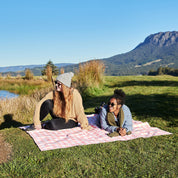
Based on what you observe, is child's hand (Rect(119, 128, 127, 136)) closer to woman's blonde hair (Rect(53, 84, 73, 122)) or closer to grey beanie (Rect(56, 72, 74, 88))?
woman's blonde hair (Rect(53, 84, 73, 122))

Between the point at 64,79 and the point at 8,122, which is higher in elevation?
Result: the point at 64,79

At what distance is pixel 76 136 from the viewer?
349 centimetres

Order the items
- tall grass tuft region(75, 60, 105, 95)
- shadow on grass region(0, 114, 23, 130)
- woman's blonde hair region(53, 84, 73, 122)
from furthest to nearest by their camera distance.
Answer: tall grass tuft region(75, 60, 105, 95) < shadow on grass region(0, 114, 23, 130) < woman's blonde hair region(53, 84, 73, 122)

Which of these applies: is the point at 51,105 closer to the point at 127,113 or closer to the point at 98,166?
the point at 127,113

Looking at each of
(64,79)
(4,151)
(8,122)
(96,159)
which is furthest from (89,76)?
(96,159)

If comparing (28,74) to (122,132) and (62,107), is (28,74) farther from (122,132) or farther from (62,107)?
(122,132)

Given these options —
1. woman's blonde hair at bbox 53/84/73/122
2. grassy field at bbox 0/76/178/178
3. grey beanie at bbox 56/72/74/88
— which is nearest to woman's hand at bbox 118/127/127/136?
grassy field at bbox 0/76/178/178

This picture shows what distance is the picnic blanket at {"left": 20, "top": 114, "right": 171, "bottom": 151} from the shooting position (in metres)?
3.13

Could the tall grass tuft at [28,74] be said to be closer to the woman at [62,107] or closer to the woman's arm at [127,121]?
the woman at [62,107]

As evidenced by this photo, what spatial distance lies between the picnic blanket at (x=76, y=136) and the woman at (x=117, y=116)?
0.36 ft

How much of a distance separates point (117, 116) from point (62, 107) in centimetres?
98

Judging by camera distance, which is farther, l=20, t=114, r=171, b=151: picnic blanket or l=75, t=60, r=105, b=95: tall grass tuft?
l=75, t=60, r=105, b=95: tall grass tuft

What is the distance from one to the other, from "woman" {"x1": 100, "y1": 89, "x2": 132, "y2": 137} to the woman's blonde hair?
64cm

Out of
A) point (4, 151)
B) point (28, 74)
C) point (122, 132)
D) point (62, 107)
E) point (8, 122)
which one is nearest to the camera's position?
point (4, 151)
